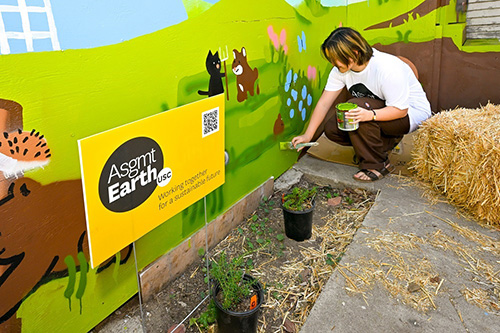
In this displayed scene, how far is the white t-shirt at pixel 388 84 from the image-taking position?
339 cm

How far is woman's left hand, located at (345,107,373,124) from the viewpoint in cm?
329

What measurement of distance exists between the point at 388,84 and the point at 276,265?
1.82m

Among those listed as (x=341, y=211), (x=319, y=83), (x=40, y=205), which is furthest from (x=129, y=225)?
(x=319, y=83)

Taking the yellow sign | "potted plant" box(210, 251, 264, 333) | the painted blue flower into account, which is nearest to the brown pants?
the painted blue flower

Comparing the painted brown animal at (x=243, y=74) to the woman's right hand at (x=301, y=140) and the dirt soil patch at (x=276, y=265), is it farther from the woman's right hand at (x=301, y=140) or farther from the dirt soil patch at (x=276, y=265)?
the dirt soil patch at (x=276, y=265)

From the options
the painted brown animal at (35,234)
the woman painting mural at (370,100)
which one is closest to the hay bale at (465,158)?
the woman painting mural at (370,100)

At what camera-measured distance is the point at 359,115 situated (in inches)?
133

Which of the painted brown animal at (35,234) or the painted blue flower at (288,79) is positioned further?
the painted blue flower at (288,79)

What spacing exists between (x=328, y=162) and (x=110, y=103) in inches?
A: 105

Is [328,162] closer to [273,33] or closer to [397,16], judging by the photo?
[273,33]

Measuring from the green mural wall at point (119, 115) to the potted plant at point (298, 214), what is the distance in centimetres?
46

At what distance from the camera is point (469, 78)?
433 centimetres

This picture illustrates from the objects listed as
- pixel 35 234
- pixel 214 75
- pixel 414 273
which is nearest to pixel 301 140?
pixel 214 75

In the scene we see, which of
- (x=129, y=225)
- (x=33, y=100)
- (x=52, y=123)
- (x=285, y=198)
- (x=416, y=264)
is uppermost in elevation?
(x=33, y=100)
